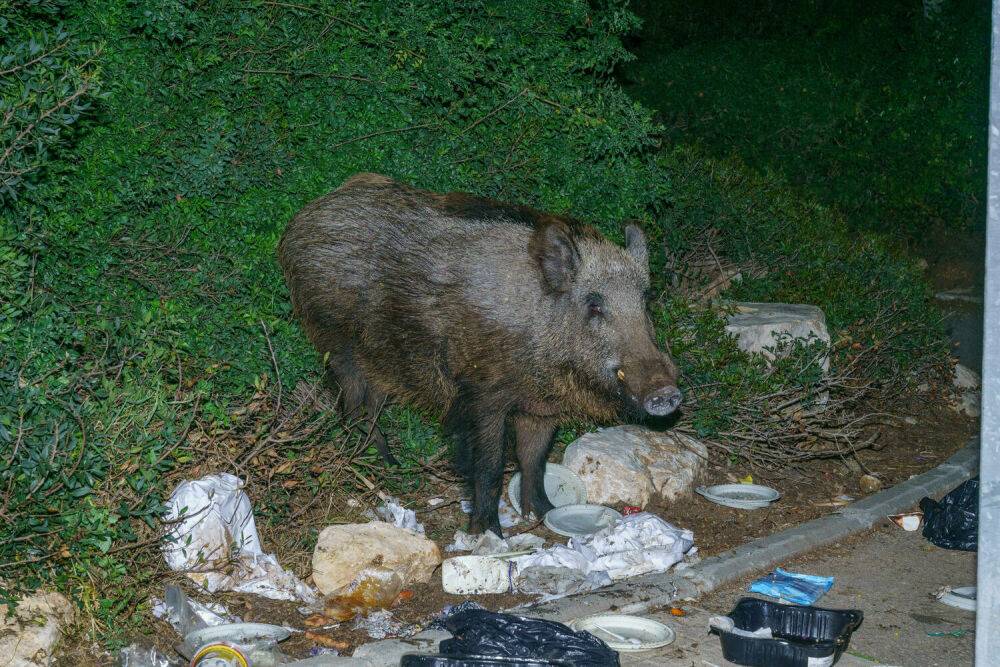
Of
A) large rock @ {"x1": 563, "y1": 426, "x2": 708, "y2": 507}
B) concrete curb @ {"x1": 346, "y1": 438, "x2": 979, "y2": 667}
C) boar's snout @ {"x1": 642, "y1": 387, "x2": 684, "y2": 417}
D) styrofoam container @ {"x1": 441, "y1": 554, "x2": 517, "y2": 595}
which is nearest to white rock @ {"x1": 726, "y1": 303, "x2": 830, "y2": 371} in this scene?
large rock @ {"x1": 563, "y1": 426, "x2": 708, "y2": 507}

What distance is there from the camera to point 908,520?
648cm

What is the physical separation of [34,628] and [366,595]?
1.48 m

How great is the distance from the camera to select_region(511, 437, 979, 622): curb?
196 inches

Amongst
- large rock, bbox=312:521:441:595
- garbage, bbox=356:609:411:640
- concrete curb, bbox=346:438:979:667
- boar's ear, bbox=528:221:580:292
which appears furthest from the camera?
boar's ear, bbox=528:221:580:292

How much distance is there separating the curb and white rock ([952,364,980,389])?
7.92 ft

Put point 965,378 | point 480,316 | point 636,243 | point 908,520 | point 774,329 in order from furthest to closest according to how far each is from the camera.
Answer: point 965,378 → point 774,329 → point 908,520 → point 636,243 → point 480,316

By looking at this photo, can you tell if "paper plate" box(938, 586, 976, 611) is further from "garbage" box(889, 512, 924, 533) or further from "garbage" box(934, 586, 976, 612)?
"garbage" box(889, 512, 924, 533)

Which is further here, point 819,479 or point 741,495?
point 819,479

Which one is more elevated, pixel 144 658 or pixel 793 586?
pixel 144 658

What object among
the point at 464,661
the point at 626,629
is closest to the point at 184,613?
the point at 464,661

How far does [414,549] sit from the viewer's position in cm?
523

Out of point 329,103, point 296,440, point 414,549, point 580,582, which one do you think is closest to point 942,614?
point 580,582

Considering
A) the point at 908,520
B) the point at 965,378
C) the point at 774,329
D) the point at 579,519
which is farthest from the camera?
the point at 965,378

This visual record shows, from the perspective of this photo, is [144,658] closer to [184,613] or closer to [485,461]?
[184,613]
